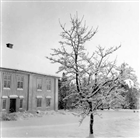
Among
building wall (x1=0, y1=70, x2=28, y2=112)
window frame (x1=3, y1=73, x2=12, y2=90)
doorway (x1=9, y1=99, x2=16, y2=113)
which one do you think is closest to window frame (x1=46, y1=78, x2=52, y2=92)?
A: building wall (x1=0, y1=70, x2=28, y2=112)

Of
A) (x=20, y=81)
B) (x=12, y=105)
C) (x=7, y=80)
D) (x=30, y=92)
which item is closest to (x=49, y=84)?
(x=30, y=92)

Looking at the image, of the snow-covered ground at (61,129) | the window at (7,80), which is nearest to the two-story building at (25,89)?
the window at (7,80)

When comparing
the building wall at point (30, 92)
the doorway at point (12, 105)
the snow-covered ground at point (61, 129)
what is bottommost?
the snow-covered ground at point (61, 129)

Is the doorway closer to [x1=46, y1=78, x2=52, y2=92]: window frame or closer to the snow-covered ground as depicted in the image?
the snow-covered ground

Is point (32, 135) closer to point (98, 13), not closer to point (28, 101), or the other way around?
point (98, 13)

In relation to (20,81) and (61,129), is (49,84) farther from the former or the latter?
(61,129)

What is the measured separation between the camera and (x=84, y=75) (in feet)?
36.7

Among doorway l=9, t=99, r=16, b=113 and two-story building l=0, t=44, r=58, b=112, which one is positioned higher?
two-story building l=0, t=44, r=58, b=112

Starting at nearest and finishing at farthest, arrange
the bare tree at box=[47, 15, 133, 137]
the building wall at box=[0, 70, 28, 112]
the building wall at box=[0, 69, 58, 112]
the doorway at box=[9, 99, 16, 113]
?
the bare tree at box=[47, 15, 133, 137], the building wall at box=[0, 70, 28, 112], the building wall at box=[0, 69, 58, 112], the doorway at box=[9, 99, 16, 113]

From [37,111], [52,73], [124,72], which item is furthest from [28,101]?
[124,72]

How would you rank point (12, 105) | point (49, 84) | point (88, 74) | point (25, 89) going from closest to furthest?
1. point (88, 74)
2. point (12, 105)
3. point (25, 89)
4. point (49, 84)

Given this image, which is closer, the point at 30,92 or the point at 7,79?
the point at 7,79

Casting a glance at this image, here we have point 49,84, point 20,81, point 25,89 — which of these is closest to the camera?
point 20,81

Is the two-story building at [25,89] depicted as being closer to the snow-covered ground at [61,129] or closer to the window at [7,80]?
the window at [7,80]
